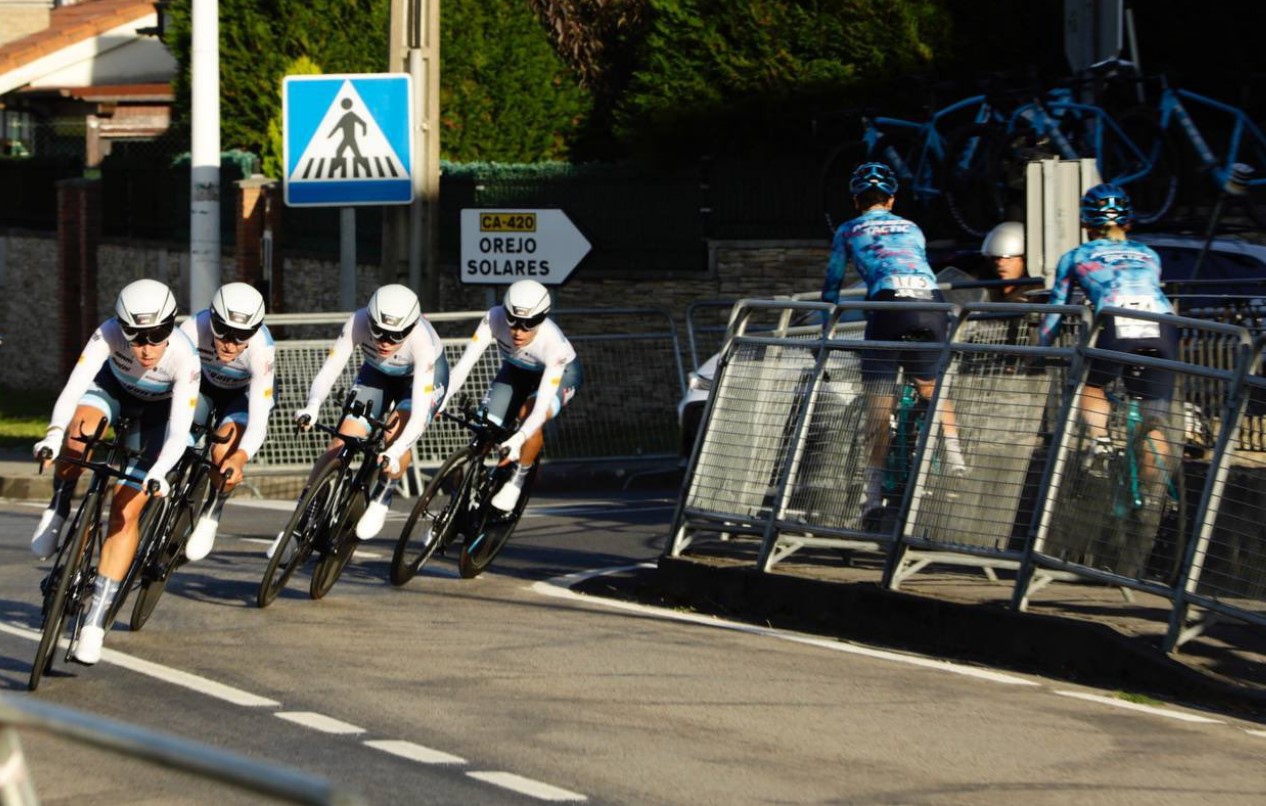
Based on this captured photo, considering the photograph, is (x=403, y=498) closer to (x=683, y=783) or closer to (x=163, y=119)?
(x=683, y=783)

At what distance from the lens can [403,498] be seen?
1764cm

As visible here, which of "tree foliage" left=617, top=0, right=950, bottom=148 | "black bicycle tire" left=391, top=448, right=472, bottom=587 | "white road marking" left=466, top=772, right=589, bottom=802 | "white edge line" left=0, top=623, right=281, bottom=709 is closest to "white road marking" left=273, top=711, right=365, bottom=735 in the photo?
"white edge line" left=0, top=623, right=281, bottom=709

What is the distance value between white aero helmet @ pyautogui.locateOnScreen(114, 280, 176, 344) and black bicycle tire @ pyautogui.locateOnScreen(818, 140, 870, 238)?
40.1 feet

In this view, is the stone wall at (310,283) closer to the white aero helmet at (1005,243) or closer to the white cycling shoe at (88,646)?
the white aero helmet at (1005,243)

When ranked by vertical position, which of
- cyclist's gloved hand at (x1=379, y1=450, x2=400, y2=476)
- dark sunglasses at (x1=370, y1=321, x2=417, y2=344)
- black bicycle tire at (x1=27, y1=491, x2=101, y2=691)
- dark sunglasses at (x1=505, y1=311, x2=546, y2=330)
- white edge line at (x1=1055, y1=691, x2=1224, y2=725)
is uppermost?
dark sunglasses at (x1=505, y1=311, x2=546, y2=330)

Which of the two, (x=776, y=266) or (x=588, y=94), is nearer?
(x=776, y=266)

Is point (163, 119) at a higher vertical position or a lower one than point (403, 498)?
higher

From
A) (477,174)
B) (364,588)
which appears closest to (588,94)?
(477,174)

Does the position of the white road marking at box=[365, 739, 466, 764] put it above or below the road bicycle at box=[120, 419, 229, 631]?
below

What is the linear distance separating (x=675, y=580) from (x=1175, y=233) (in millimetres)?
8386

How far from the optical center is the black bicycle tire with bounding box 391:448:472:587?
37.9 feet

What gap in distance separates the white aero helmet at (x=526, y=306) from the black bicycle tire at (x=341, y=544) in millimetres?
1354

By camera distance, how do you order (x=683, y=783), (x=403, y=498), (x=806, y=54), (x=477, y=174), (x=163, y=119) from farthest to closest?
1. (x=163, y=119)
2. (x=477, y=174)
3. (x=806, y=54)
4. (x=403, y=498)
5. (x=683, y=783)

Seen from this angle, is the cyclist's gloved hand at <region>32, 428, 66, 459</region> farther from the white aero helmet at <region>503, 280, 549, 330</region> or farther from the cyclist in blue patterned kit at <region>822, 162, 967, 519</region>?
the cyclist in blue patterned kit at <region>822, 162, 967, 519</region>
